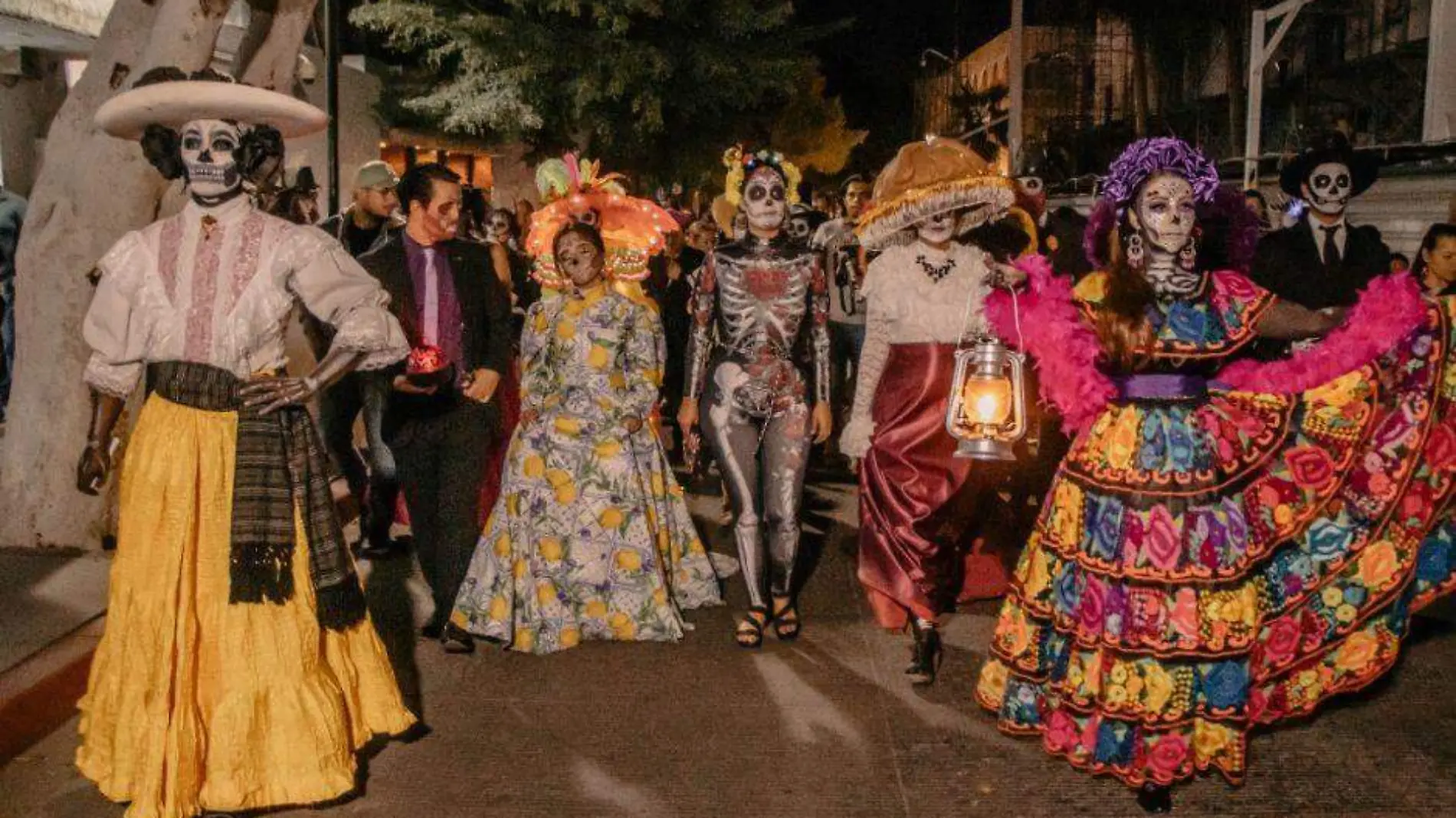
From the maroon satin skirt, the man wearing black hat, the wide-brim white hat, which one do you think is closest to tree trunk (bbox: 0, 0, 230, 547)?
the wide-brim white hat

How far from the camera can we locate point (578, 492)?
19.9 feet

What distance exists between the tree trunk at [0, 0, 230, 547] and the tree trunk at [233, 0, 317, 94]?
0.70 metres

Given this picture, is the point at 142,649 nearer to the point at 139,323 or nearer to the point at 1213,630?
the point at 139,323

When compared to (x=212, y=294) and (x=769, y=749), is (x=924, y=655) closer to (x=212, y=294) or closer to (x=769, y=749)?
(x=769, y=749)

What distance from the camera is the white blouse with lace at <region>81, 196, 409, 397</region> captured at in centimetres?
400

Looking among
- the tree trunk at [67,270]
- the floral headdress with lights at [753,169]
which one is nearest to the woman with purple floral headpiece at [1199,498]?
the floral headdress with lights at [753,169]

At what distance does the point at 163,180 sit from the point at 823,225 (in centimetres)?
422

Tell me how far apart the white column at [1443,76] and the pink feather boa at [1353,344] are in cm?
1112

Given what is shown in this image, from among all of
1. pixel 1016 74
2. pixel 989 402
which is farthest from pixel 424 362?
pixel 1016 74

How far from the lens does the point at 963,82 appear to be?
60406mm

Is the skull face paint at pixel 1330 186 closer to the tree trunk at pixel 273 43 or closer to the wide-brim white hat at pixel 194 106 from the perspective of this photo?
the wide-brim white hat at pixel 194 106

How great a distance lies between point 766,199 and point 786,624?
6.67ft

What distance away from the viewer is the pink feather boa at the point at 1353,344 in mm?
4414

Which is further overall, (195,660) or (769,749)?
(769,749)
